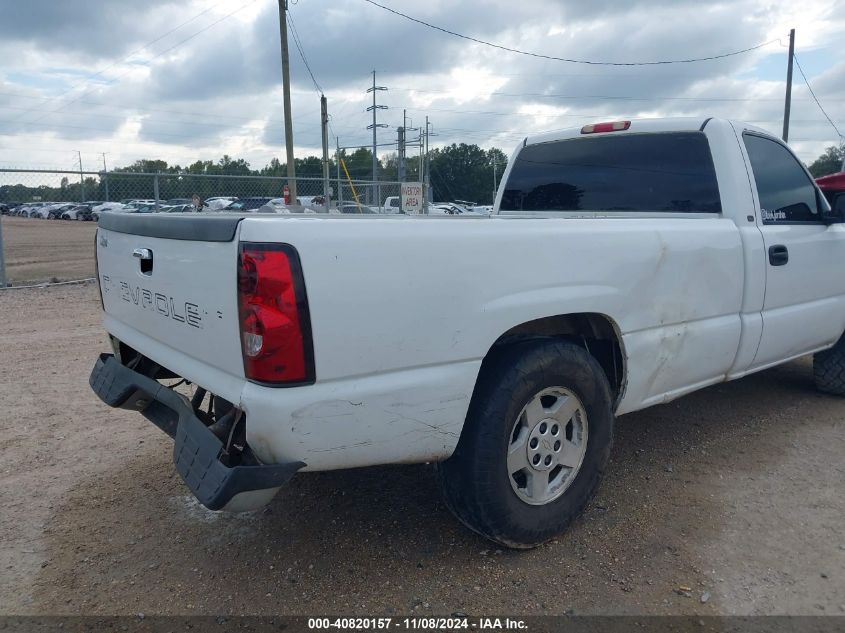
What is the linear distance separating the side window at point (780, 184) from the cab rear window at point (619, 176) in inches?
13.5

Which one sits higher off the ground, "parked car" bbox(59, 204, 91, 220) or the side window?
the side window

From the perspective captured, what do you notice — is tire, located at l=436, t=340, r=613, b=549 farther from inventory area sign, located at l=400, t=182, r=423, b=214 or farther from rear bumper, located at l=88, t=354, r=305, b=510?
inventory area sign, located at l=400, t=182, r=423, b=214

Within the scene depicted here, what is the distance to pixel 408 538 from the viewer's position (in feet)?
10.5

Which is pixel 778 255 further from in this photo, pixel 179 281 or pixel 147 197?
pixel 147 197

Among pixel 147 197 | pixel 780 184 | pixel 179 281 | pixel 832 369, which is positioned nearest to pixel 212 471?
pixel 179 281

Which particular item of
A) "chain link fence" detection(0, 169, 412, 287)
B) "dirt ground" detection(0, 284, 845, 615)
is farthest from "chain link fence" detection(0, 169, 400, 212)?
"dirt ground" detection(0, 284, 845, 615)

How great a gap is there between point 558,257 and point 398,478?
1659 mm

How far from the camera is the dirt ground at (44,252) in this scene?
12953 mm

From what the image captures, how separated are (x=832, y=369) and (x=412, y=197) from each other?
10.4 metres

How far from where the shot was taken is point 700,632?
2.57m

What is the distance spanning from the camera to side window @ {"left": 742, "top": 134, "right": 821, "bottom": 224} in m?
4.17

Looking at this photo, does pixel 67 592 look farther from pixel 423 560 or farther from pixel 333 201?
pixel 333 201

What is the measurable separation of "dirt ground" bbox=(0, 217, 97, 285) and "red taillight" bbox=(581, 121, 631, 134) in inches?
315

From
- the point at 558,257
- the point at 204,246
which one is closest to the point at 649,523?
the point at 558,257
